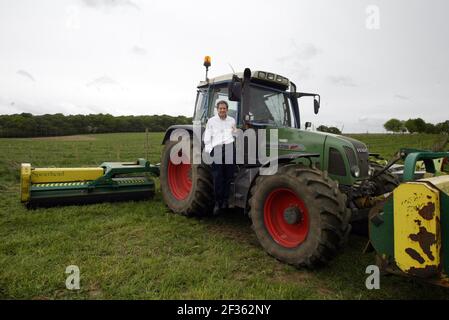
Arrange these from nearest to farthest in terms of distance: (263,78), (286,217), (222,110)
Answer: (286,217)
(222,110)
(263,78)

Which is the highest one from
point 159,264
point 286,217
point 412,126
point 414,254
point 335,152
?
point 412,126

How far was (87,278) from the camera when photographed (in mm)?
3441

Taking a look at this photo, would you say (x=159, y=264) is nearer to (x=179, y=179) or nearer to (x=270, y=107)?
(x=179, y=179)

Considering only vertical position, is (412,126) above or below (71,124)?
above

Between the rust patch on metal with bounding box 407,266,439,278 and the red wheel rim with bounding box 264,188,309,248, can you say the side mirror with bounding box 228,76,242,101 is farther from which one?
the rust patch on metal with bounding box 407,266,439,278

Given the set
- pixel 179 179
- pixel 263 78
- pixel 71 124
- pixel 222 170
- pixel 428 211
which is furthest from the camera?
pixel 71 124

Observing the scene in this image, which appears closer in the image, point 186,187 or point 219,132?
point 219,132

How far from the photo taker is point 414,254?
278 centimetres

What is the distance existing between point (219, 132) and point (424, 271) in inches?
119

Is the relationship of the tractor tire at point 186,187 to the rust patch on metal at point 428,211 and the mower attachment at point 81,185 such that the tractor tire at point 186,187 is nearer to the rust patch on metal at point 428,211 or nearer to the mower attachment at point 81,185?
the mower attachment at point 81,185

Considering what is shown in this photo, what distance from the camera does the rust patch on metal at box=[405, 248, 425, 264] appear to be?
275cm

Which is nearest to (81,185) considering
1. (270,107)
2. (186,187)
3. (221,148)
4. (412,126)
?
(186,187)
